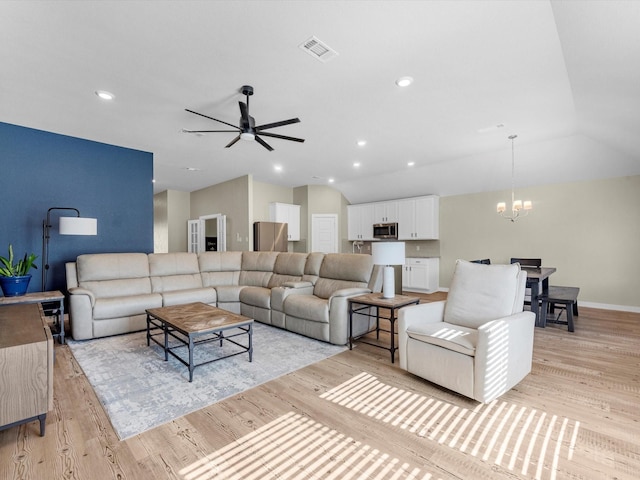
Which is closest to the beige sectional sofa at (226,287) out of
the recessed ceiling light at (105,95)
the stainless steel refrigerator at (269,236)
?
the stainless steel refrigerator at (269,236)

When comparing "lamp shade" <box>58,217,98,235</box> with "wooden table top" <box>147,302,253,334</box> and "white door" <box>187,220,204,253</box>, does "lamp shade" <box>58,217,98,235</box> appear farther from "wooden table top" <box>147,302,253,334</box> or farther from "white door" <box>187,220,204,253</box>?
"white door" <box>187,220,204,253</box>

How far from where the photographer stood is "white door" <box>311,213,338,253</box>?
8.23 metres

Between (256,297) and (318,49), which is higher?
(318,49)

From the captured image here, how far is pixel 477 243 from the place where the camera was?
21.8 feet

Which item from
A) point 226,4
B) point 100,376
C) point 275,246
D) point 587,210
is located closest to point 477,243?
point 587,210

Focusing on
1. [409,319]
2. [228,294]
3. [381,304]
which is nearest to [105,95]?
[228,294]

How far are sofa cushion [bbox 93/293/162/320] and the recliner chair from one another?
331 centimetres

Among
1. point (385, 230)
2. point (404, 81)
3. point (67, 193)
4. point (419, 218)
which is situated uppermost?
point (404, 81)


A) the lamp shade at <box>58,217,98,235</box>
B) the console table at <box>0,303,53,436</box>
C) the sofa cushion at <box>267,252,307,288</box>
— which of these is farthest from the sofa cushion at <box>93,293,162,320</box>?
the console table at <box>0,303,53,436</box>

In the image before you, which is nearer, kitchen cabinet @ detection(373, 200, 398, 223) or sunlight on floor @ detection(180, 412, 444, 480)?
sunlight on floor @ detection(180, 412, 444, 480)

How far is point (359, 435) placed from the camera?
1845mm

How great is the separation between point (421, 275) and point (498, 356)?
506cm

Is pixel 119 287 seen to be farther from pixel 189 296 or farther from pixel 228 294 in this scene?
pixel 228 294

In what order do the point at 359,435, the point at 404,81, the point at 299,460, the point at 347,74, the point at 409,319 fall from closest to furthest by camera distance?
1. the point at 299,460
2. the point at 359,435
3. the point at 409,319
4. the point at 347,74
5. the point at 404,81
